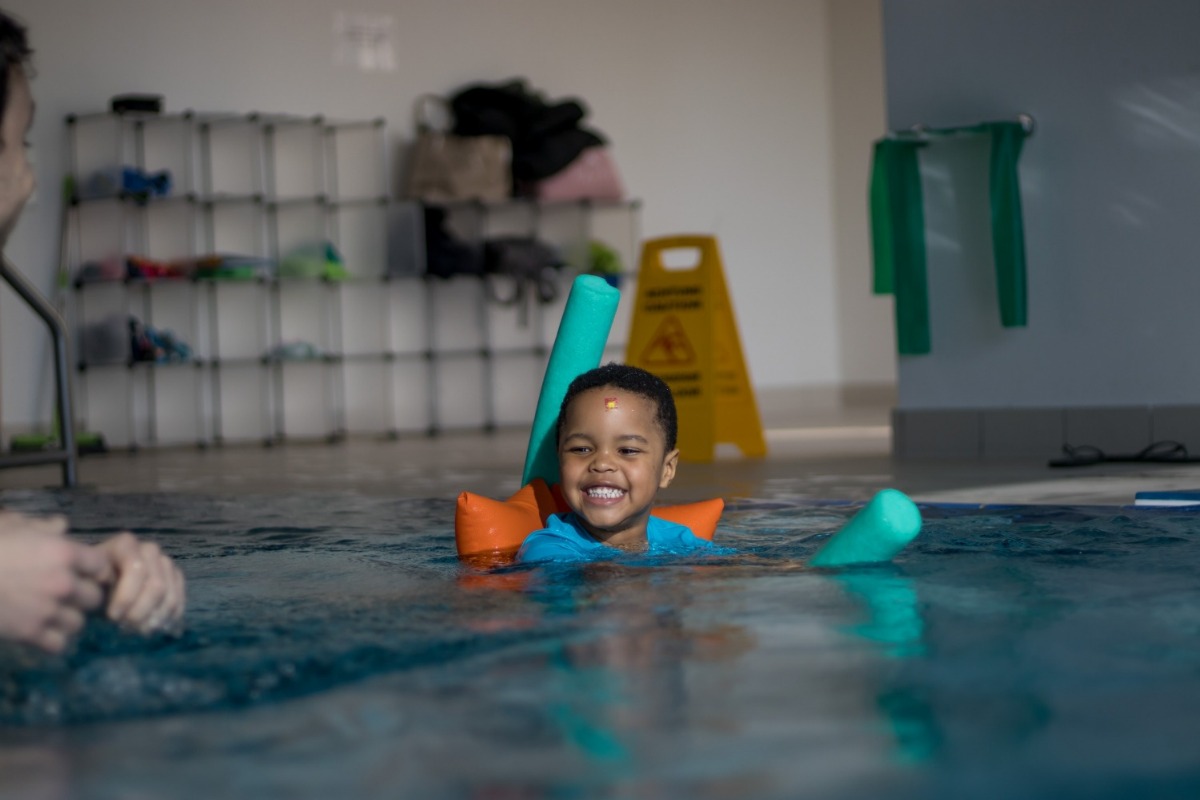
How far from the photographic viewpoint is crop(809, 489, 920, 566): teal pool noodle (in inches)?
98.3

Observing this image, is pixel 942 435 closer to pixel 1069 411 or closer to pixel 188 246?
pixel 1069 411

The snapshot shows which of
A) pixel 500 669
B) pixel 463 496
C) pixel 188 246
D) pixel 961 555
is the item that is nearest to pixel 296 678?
pixel 500 669

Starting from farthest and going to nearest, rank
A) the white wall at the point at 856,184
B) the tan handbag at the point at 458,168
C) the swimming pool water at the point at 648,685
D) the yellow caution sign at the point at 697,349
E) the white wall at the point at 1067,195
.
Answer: the white wall at the point at 856,184, the tan handbag at the point at 458,168, the yellow caution sign at the point at 697,349, the white wall at the point at 1067,195, the swimming pool water at the point at 648,685

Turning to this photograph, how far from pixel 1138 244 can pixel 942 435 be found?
108 centimetres

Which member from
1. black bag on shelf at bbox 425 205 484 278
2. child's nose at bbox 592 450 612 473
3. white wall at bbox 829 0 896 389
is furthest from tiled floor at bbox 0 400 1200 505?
white wall at bbox 829 0 896 389

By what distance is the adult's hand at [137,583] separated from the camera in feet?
4.98

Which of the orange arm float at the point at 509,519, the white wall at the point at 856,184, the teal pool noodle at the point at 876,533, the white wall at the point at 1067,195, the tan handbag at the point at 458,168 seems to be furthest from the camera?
the white wall at the point at 856,184

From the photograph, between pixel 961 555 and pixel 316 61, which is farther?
pixel 316 61

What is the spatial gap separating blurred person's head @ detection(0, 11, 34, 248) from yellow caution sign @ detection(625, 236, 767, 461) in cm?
480

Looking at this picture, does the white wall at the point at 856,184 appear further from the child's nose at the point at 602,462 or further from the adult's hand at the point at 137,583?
the adult's hand at the point at 137,583

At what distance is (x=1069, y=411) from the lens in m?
5.70

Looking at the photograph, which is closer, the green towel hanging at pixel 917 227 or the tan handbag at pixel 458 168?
the green towel hanging at pixel 917 227

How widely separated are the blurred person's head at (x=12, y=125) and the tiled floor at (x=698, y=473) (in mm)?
2964

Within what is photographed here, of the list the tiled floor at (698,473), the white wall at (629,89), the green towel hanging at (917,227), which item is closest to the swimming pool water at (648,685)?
the tiled floor at (698,473)
